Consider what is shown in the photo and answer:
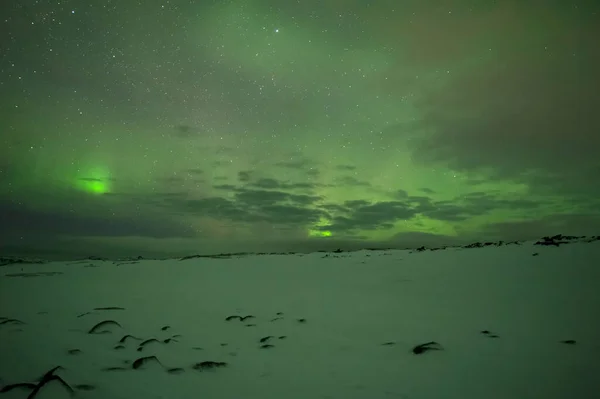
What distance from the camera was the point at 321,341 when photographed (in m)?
4.44

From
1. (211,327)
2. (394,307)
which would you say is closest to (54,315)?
(211,327)

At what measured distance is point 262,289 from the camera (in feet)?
30.6

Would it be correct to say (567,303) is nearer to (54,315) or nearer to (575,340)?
(575,340)

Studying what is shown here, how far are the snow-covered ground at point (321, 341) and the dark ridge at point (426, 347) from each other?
0.05m

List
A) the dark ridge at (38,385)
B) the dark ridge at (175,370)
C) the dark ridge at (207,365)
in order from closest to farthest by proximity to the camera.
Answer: the dark ridge at (38,385) → the dark ridge at (175,370) → the dark ridge at (207,365)

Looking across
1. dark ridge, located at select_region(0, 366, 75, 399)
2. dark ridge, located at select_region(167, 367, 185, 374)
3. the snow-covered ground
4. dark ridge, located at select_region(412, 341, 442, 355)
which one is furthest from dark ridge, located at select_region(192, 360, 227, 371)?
dark ridge, located at select_region(412, 341, 442, 355)

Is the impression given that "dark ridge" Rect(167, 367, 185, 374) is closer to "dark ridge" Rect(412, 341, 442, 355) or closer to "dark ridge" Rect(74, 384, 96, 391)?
"dark ridge" Rect(74, 384, 96, 391)

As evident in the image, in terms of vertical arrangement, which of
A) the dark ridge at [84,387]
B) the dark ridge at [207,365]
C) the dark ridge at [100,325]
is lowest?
the dark ridge at [207,365]

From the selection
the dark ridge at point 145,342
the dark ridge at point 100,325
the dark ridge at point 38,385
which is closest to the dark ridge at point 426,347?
the dark ridge at point 145,342

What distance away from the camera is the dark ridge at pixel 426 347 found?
388cm

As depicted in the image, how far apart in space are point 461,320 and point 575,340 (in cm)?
145

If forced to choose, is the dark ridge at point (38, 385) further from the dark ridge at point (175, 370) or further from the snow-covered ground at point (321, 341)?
the dark ridge at point (175, 370)

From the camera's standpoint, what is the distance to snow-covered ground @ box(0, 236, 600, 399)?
3.04 meters

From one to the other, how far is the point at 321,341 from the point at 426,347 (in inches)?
52.2
